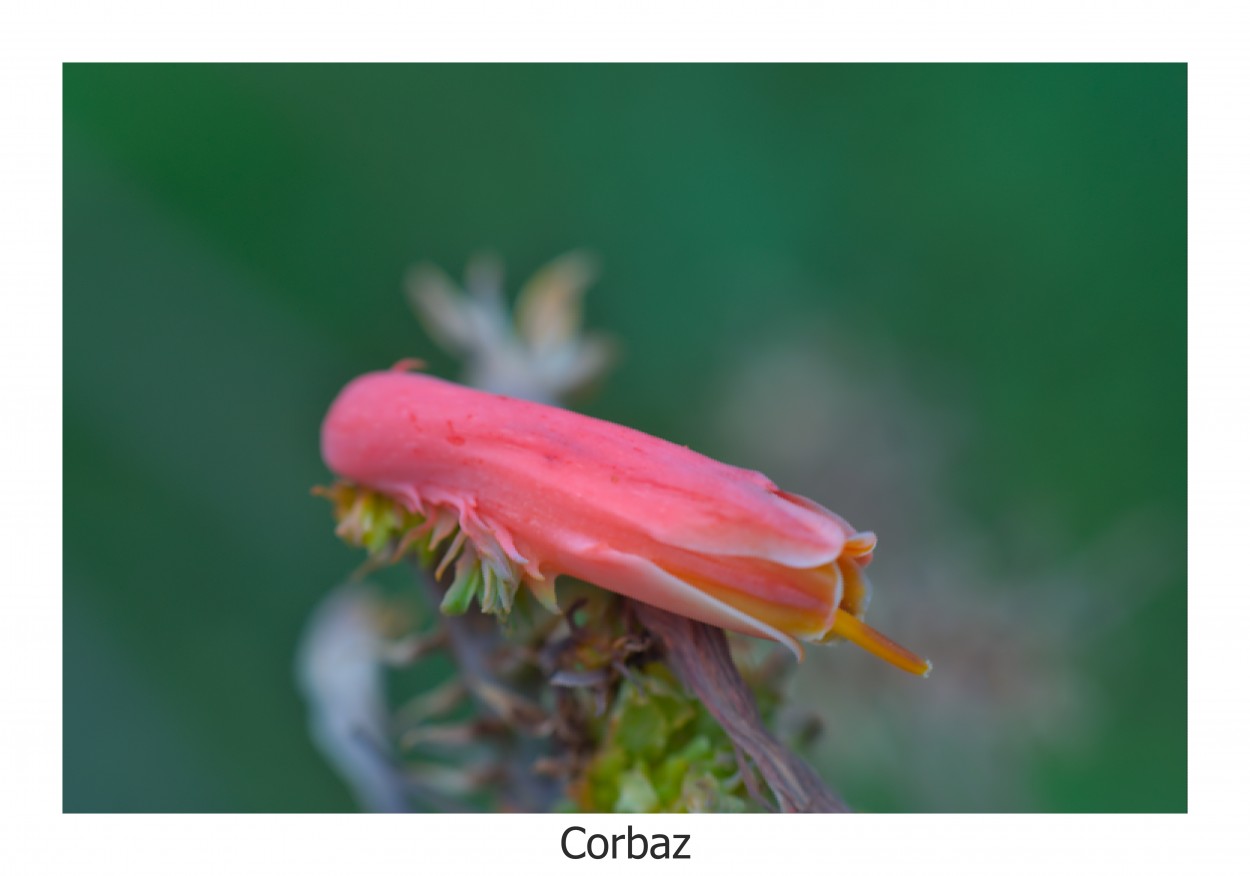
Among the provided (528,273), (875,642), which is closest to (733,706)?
(875,642)

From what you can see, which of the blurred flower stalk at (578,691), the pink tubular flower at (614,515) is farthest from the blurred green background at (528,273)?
the pink tubular flower at (614,515)

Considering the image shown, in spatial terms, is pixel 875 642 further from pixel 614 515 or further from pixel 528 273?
pixel 528 273

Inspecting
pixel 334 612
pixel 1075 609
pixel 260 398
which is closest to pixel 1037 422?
pixel 1075 609

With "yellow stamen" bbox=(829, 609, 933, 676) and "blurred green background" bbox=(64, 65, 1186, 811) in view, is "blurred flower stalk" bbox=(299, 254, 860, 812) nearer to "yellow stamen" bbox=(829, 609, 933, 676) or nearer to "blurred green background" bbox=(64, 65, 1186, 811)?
"yellow stamen" bbox=(829, 609, 933, 676)

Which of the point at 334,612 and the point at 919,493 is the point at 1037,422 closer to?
the point at 919,493

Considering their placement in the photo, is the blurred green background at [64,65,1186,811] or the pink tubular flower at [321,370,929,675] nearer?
the pink tubular flower at [321,370,929,675]

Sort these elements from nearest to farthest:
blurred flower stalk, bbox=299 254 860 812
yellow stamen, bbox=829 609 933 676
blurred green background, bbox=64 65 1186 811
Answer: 1. yellow stamen, bbox=829 609 933 676
2. blurred flower stalk, bbox=299 254 860 812
3. blurred green background, bbox=64 65 1186 811

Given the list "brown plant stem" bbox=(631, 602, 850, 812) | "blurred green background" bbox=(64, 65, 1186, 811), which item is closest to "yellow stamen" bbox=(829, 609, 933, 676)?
"brown plant stem" bbox=(631, 602, 850, 812)

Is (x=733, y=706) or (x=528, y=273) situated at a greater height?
(x=528, y=273)

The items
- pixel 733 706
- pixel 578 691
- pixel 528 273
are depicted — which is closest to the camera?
pixel 733 706
